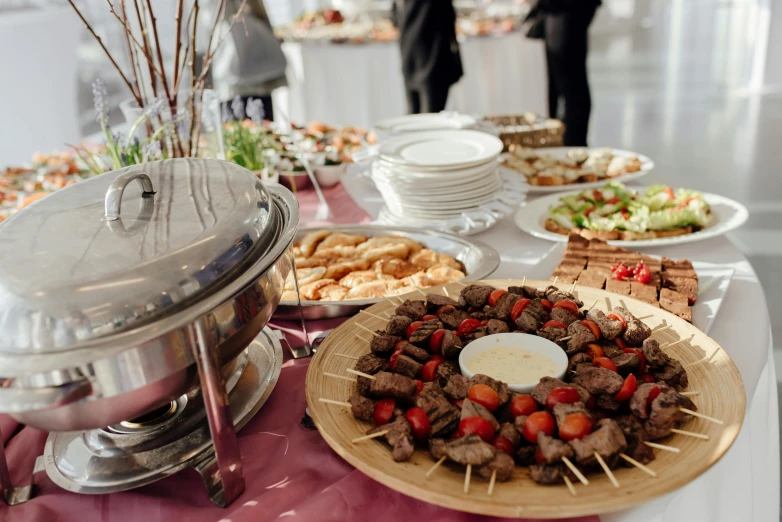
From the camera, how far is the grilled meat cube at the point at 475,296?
118 centimetres

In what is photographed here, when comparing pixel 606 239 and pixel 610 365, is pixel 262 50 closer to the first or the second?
pixel 606 239

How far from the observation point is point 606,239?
5.38 feet

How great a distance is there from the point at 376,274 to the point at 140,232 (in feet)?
2.34

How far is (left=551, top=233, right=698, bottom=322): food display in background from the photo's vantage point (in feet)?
4.06

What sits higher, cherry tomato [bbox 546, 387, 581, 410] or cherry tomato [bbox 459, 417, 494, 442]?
cherry tomato [bbox 546, 387, 581, 410]

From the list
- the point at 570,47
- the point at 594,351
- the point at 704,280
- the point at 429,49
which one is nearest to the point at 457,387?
the point at 594,351

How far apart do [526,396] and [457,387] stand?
10 centimetres

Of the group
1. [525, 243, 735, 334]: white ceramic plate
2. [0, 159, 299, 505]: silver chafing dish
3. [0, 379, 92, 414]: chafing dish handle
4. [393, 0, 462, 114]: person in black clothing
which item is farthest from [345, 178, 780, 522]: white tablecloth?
[393, 0, 462, 114]: person in black clothing

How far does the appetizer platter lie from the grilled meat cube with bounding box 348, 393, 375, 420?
1.25 ft

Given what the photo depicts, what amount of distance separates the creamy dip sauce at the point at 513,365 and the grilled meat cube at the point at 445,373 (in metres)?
0.02

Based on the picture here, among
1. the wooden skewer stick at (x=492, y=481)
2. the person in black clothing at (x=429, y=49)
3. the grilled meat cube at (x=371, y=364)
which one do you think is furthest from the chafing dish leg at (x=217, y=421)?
the person in black clothing at (x=429, y=49)

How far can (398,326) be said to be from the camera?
43.1 inches

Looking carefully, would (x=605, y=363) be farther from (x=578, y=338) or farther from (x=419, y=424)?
(x=419, y=424)

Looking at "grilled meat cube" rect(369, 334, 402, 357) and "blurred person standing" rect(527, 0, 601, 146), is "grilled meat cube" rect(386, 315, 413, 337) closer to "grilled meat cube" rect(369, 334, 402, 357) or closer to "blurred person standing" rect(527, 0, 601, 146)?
"grilled meat cube" rect(369, 334, 402, 357)
